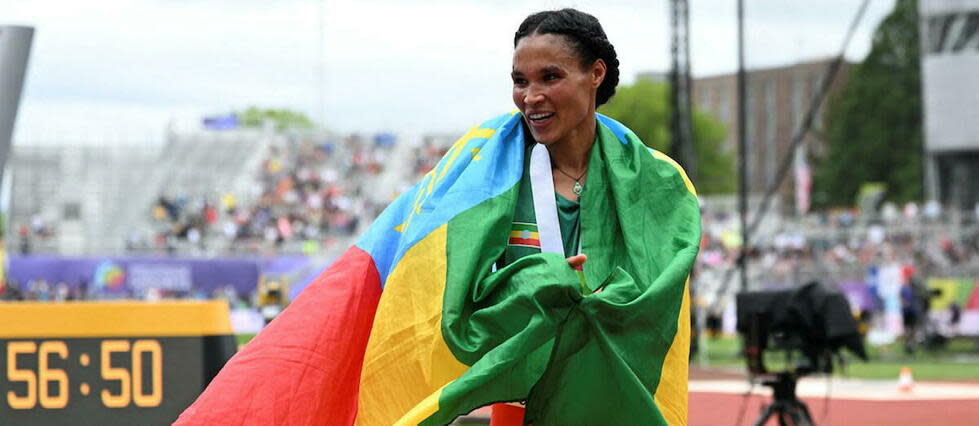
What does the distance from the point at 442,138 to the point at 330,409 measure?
45.6 meters

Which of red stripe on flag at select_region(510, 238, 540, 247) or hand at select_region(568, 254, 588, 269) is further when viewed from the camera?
red stripe on flag at select_region(510, 238, 540, 247)

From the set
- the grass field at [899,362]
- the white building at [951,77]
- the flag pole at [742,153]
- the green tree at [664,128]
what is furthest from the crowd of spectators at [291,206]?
the green tree at [664,128]

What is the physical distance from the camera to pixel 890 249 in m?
31.5

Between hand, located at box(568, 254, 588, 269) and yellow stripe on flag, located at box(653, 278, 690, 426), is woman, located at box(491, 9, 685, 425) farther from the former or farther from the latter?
yellow stripe on flag, located at box(653, 278, 690, 426)

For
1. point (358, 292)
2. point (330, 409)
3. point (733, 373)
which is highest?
point (358, 292)

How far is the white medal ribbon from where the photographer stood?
11.0ft

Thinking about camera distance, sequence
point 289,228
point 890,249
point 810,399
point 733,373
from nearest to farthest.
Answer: point 810,399
point 733,373
point 890,249
point 289,228

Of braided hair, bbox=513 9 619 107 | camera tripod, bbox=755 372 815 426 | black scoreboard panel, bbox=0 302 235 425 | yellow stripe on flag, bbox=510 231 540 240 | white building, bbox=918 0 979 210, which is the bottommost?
camera tripod, bbox=755 372 815 426

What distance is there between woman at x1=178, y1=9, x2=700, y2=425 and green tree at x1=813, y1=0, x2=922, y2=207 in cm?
5638

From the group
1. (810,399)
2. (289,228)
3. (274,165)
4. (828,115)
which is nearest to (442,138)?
(274,165)

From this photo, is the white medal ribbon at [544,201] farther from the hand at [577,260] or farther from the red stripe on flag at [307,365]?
the red stripe on flag at [307,365]

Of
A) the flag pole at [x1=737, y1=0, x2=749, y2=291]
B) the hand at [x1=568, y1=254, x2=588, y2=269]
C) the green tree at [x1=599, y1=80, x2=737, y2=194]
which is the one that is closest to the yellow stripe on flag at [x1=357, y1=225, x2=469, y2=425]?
the hand at [x1=568, y1=254, x2=588, y2=269]

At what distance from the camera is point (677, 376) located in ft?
10.9

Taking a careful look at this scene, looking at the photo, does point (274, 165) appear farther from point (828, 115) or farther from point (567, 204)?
point (567, 204)
